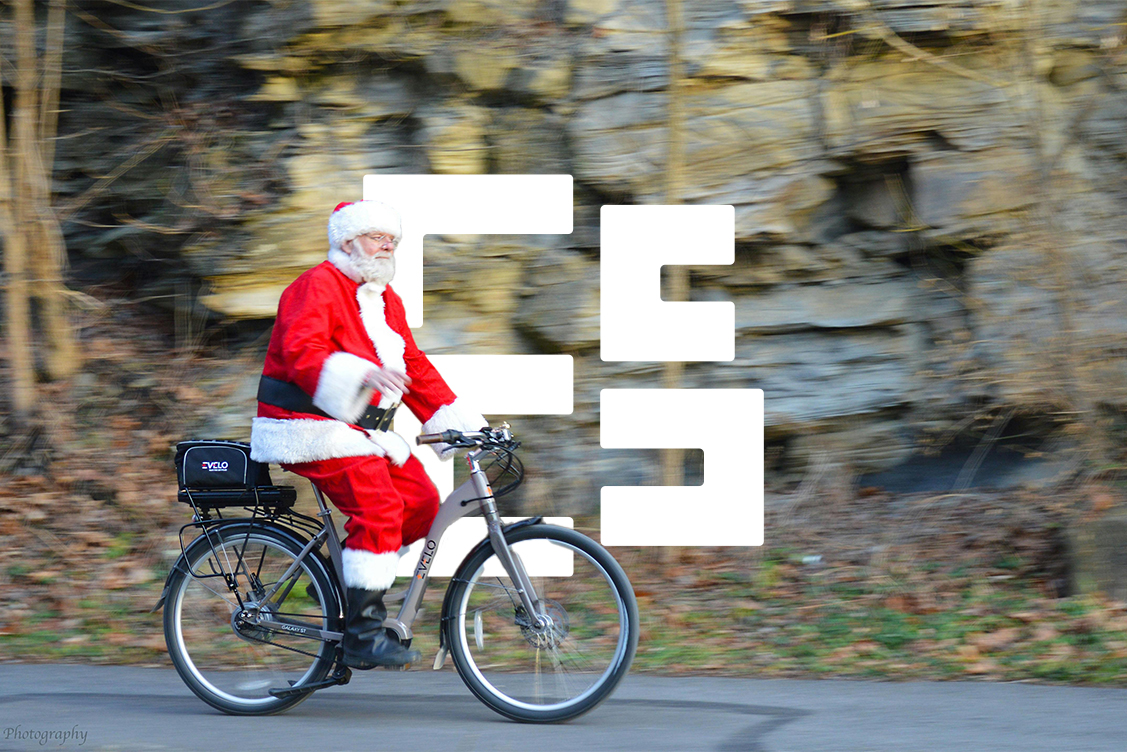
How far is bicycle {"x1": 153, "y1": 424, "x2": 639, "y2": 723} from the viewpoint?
14.2 feet

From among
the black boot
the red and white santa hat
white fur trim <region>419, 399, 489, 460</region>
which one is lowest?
the black boot

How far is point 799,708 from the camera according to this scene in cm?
466

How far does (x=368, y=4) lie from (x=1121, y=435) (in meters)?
6.02

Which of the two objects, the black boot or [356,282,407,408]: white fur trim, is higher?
[356,282,407,408]: white fur trim

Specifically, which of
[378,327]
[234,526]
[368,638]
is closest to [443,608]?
[368,638]

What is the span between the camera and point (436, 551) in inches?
176

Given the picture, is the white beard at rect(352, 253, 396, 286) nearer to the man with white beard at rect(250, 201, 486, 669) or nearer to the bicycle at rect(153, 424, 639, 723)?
the man with white beard at rect(250, 201, 486, 669)

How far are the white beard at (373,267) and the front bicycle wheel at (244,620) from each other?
1127mm

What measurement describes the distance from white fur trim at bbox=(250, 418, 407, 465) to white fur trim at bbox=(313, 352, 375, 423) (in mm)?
123

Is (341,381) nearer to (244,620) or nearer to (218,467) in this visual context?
(218,467)

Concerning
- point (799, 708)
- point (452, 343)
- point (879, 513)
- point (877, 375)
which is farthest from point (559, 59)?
point (799, 708)

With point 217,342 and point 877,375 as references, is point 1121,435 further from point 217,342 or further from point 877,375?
point 217,342
